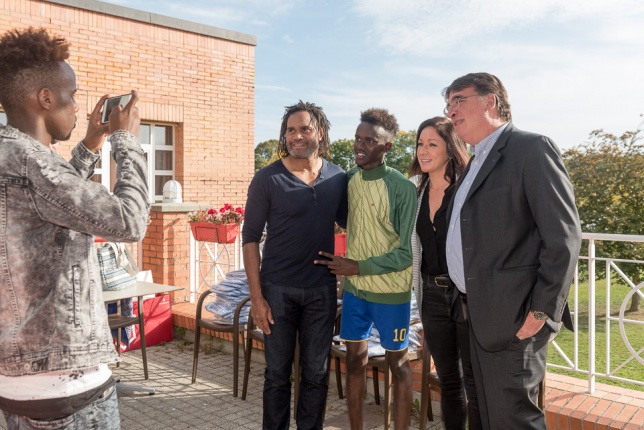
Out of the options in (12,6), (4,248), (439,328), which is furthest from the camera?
(12,6)

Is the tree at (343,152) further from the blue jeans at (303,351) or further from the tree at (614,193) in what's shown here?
the blue jeans at (303,351)

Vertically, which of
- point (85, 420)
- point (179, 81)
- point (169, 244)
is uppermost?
point (179, 81)

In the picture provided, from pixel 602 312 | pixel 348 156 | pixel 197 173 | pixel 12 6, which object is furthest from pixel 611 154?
pixel 348 156

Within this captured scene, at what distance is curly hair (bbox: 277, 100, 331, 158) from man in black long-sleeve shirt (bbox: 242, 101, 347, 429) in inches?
1.5

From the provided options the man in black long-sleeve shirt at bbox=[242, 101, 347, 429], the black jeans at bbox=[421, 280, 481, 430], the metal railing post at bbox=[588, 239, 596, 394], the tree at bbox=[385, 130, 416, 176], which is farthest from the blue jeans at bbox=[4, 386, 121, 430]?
the tree at bbox=[385, 130, 416, 176]

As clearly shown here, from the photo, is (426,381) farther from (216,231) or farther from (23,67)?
(216,231)

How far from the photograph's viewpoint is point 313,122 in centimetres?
336

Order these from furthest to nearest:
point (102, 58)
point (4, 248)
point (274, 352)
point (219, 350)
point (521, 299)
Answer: point (102, 58) → point (219, 350) → point (274, 352) → point (521, 299) → point (4, 248)

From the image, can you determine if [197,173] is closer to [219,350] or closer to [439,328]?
[219,350]

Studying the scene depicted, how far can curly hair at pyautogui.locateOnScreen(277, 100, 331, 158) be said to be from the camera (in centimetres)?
340

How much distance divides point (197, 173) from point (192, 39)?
2897mm

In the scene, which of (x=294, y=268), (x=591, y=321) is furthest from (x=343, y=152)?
(x=294, y=268)

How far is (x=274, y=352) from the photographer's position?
10.7ft

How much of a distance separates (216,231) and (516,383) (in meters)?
4.85
